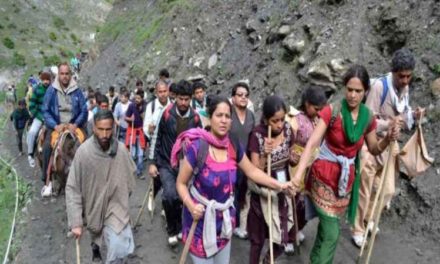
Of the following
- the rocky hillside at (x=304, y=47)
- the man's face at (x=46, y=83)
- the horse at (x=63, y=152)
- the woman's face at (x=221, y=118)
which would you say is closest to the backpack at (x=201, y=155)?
the woman's face at (x=221, y=118)

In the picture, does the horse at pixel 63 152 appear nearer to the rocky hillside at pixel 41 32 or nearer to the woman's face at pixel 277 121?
the woman's face at pixel 277 121

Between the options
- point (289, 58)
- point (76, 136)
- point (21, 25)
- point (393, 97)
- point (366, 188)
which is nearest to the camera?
point (393, 97)

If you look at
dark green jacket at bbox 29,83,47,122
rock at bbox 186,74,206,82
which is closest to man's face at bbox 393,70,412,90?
dark green jacket at bbox 29,83,47,122

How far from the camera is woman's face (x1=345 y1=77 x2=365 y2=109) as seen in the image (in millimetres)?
4316

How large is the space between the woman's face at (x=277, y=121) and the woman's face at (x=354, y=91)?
654 mm

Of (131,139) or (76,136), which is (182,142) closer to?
(76,136)

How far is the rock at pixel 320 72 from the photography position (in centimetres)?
910

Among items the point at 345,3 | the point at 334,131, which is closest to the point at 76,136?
the point at 334,131

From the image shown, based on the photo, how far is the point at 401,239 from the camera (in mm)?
6223

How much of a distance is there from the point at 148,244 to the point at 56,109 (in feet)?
10.2

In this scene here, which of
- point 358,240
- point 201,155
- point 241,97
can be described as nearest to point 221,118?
point 201,155

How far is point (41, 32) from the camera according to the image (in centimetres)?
5547

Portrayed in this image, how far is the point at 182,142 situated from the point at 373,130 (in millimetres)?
1908

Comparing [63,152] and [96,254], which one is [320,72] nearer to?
[63,152]
